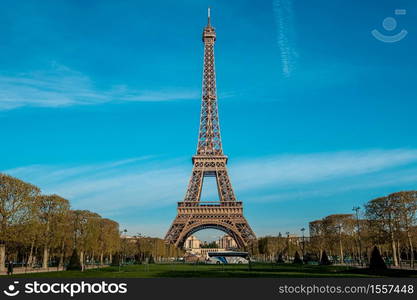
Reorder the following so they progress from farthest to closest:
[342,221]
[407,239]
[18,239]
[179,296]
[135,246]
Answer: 1. [135,246]
2. [342,221]
3. [407,239]
4. [18,239]
5. [179,296]

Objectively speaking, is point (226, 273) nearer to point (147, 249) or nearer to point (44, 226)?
point (44, 226)

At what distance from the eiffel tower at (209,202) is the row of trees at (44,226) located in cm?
1382

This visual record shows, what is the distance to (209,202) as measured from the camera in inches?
2889

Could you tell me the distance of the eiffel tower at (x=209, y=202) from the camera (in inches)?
2793

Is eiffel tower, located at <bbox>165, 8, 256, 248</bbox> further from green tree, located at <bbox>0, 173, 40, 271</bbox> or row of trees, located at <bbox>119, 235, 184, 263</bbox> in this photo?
green tree, located at <bbox>0, 173, 40, 271</bbox>

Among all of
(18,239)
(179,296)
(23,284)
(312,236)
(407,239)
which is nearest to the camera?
(179,296)

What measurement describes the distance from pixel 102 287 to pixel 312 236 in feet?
193

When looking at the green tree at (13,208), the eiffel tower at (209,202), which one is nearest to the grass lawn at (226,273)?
the green tree at (13,208)

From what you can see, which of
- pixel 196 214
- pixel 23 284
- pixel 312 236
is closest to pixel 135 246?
pixel 196 214

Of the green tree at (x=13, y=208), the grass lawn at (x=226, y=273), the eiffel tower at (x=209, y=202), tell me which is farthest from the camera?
the eiffel tower at (x=209, y=202)

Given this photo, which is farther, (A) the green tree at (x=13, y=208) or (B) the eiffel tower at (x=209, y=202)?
(B) the eiffel tower at (x=209, y=202)

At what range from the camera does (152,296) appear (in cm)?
1541

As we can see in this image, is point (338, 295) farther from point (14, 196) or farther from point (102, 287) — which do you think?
point (14, 196)

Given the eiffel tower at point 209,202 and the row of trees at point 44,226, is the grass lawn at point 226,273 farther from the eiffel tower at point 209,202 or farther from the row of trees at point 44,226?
the eiffel tower at point 209,202
